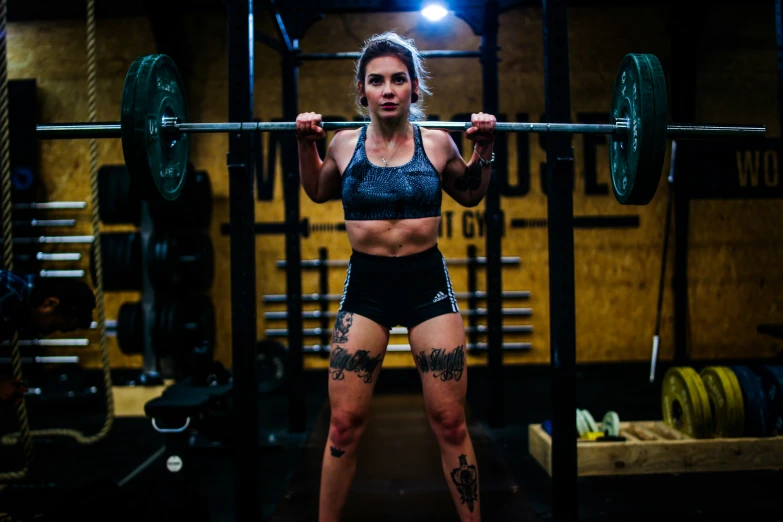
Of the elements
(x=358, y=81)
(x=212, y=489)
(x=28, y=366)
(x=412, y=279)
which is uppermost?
(x=358, y=81)

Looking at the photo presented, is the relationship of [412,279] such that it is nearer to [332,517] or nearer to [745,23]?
[332,517]

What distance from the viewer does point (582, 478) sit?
262 centimetres

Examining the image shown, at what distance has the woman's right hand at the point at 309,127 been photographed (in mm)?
1723

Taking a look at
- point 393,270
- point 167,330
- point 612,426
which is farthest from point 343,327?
point 167,330

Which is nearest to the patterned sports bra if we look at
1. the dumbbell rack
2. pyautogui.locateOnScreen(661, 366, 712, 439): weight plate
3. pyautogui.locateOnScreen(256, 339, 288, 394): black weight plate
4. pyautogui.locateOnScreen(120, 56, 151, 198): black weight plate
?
pyautogui.locateOnScreen(120, 56, 151, 198): black weight plate

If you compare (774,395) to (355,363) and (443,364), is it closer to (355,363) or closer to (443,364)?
(443,364)

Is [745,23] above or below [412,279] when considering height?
above

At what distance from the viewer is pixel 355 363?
5.27ft

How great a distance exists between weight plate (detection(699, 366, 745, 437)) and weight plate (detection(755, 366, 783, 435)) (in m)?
0.17

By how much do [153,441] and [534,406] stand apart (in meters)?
2.49

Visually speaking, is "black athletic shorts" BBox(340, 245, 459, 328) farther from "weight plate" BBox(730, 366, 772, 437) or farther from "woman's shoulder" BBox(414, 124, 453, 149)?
"weight plate" BBox(730, 366, 772, 437)

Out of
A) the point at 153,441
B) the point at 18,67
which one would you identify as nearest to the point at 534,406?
the point at 153,441

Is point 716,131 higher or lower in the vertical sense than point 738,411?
higher

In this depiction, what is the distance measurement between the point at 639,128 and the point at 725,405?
1725mm
